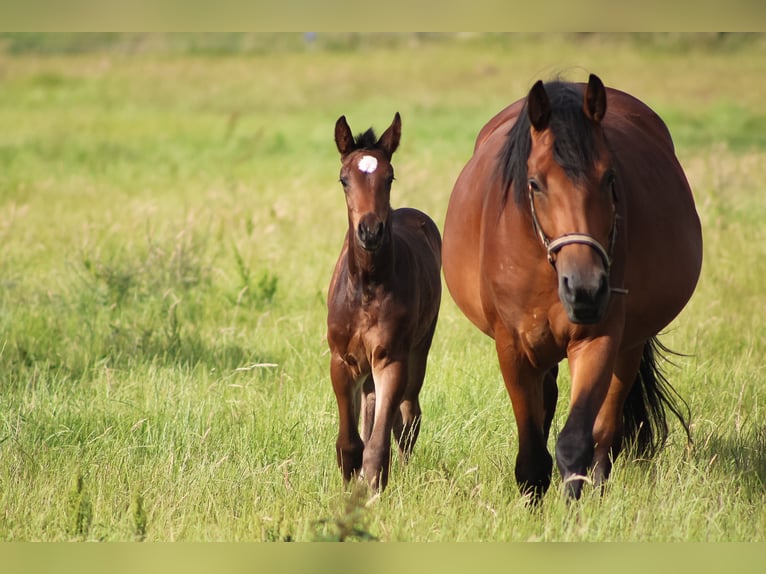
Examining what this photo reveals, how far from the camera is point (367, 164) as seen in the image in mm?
4723

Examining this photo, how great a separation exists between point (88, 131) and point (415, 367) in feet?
43.9

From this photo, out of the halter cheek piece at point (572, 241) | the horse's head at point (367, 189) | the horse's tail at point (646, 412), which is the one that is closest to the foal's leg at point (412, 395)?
the horse's head at point (367, 189)

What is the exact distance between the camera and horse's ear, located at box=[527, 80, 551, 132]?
12.7 feet

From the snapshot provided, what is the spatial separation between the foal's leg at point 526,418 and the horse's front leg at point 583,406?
0.97 ft

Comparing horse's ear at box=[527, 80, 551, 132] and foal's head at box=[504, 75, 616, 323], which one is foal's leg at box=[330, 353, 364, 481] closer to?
foal's head at box=[504, 75, 616, 323]

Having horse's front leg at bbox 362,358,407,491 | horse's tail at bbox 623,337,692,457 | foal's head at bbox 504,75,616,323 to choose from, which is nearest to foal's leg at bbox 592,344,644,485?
horse's tail at bbox 623,337,692,457

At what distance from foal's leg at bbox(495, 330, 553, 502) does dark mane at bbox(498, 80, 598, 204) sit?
0.66 metres

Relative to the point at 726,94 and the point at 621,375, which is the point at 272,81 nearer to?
the point at 726,94

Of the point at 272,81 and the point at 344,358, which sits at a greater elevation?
the point at 272,81

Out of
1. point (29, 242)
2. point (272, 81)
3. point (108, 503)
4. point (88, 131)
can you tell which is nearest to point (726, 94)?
point (272, 81)

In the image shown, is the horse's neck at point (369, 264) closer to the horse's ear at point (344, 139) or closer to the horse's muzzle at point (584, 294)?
the horse's ear at point (344, 139)

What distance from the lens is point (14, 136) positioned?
16.7 meters

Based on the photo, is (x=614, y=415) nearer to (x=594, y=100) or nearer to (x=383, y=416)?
(x=383, y=416)

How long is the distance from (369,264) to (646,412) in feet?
5.30
